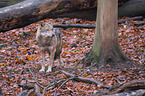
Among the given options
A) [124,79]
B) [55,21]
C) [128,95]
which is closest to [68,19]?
[55,21]

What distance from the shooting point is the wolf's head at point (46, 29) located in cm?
567

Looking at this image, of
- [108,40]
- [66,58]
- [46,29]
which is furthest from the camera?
[66,58]

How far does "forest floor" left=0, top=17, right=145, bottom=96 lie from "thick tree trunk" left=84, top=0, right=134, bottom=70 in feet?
1.36

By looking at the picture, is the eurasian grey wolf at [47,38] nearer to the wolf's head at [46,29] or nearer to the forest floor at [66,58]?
the wolf's head at [46,29]

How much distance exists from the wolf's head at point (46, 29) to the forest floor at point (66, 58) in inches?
46.7

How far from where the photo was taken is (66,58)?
7.58 meters

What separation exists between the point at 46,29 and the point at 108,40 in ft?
6.71

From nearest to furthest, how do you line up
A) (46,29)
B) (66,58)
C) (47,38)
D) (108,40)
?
(46,29), (47,38), (108,40), (66,58)

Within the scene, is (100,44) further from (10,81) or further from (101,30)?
(10,81)

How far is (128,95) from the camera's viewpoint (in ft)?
9.53

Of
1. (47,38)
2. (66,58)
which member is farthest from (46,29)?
(66,58)

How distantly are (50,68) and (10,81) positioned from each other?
1340 mm

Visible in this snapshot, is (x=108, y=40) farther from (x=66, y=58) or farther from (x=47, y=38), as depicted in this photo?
(x=66, y=58)

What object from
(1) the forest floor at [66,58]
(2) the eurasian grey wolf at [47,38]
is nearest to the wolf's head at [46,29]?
(2) the eurasian grey wolf at [47,38]
